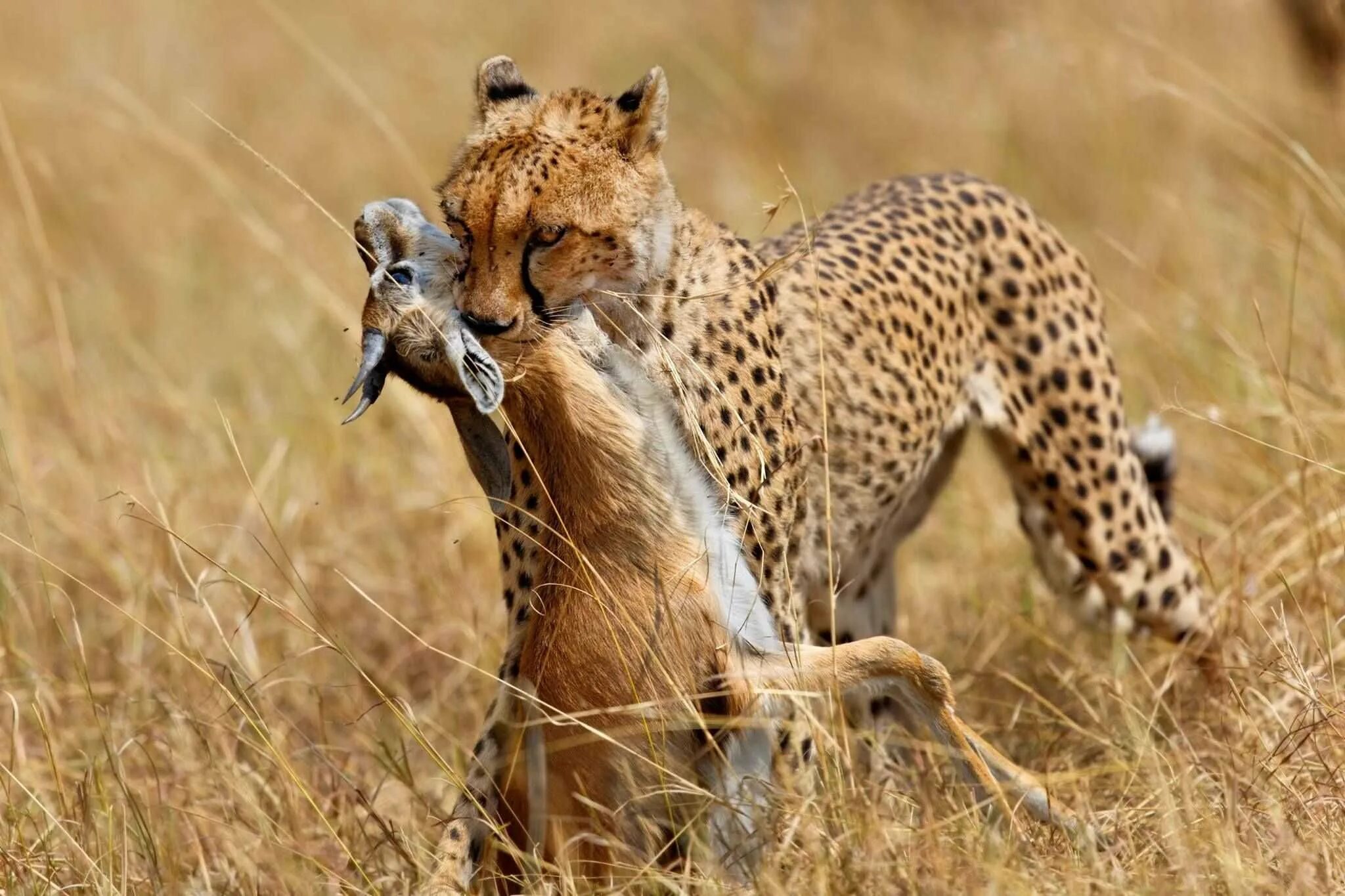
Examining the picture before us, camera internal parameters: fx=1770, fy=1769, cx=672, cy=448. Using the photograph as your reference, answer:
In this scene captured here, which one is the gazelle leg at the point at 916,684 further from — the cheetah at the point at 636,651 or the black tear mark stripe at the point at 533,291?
the black tear mark stripe at the point at 533,291

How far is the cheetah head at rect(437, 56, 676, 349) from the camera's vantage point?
2.31m

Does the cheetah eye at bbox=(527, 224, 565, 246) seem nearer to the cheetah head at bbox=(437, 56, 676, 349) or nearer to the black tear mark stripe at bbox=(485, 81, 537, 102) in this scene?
the cheetah head at bbox=(437, 56, 676, 349)

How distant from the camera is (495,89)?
2.76 metres

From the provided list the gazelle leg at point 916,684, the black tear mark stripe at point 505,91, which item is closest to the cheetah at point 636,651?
the gazelle leg at point 916,684

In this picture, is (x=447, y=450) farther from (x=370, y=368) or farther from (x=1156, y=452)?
(x=370, y=368)

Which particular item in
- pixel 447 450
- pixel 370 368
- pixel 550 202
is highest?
pixel 550 202

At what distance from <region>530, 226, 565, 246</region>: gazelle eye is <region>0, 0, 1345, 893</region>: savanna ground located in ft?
1.17

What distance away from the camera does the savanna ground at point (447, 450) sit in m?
2.64

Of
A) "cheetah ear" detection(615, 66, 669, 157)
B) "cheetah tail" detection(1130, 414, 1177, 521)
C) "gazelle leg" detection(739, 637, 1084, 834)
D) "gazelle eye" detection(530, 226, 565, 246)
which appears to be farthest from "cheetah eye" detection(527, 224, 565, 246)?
"cheetah tail" detection(1130, 414, 1177, 521)

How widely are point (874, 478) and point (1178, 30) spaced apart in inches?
181

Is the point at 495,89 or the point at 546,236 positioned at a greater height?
the point at 495,89

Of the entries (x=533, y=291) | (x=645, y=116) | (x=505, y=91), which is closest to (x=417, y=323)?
(x=533, y=291)

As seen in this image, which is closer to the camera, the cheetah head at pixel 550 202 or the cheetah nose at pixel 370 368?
the cheetah nose at pixel 370 368

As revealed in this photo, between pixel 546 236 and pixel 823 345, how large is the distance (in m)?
0.69
